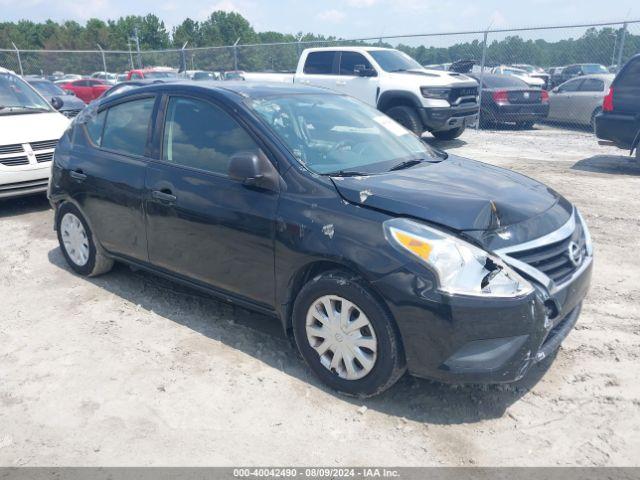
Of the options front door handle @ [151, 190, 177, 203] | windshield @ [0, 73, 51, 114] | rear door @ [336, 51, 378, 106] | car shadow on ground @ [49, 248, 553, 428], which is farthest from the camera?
rear door @ [336, 51, 378, 106]

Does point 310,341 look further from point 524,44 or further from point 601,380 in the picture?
point 524,44

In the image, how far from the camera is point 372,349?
309 centimetres

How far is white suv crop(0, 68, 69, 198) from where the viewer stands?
7031 mm

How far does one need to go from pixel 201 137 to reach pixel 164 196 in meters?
0.49

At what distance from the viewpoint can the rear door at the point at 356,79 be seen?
12.0 metres

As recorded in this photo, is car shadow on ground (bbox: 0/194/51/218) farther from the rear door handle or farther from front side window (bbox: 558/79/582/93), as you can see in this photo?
front side window (bbox: 558/79/582/93)

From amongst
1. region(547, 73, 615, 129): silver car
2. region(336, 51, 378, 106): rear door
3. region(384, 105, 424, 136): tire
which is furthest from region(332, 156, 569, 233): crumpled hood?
region(547, 73, 615, 129): silver car

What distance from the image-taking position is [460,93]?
1185 cm

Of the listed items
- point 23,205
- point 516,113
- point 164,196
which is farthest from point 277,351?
point 516,113

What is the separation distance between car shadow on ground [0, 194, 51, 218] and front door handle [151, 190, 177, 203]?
4268 millimetres

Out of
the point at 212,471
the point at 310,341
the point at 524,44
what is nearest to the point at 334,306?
the point at 310,341

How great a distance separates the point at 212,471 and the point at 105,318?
6.74ft

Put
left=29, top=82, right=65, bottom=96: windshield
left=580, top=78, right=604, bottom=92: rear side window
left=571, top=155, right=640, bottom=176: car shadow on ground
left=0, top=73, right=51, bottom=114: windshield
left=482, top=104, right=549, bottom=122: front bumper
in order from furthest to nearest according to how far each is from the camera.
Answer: left=29, top=82, right=65, bottom=96: windshield → left=580, top=78, right=604, bottom=92: rear side window → left=482, top=104, right=549, bottom=122: front bumper → left=571, top=155, right=640, bottom=176: car shadow on ground → left=0, top=73, right=51, bottom=114: windshield

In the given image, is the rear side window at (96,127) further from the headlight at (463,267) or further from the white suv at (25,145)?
the headlight at (463,267)
